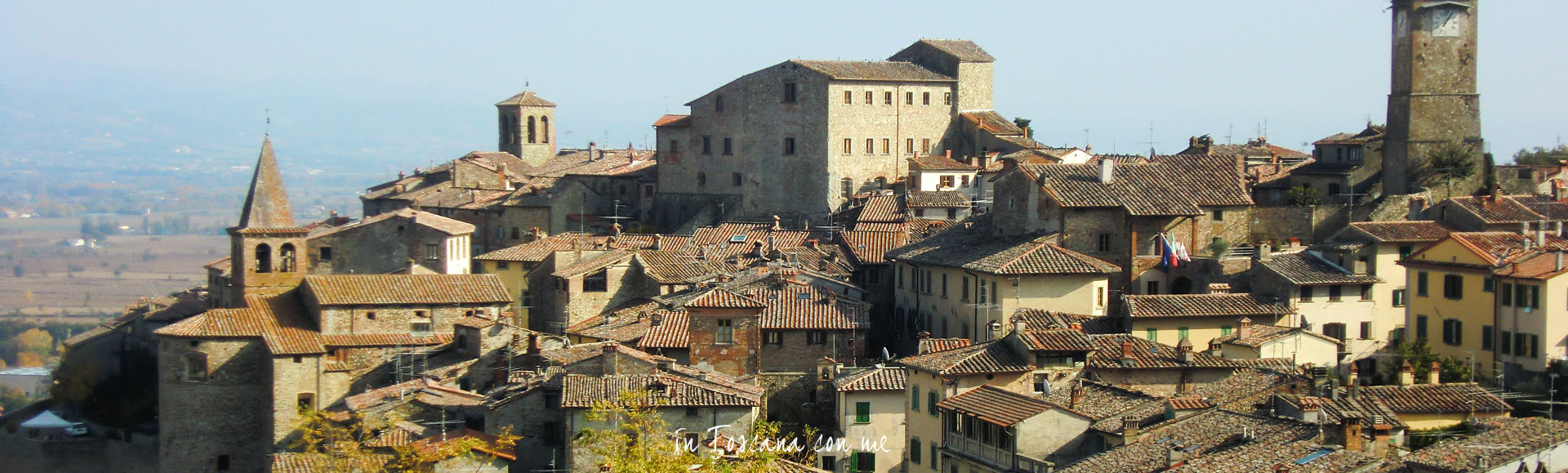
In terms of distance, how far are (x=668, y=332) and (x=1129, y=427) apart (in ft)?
54.1

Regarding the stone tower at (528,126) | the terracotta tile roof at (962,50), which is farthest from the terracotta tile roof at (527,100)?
the terracotta tile roof at (962,50)

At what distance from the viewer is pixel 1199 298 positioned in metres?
44.7

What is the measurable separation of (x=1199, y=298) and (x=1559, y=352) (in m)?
7.91

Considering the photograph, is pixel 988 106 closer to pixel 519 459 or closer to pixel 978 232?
pixel 978 232

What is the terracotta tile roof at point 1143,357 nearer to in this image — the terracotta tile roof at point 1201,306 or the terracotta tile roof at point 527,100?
the terracotta tile roof at point 1201,306

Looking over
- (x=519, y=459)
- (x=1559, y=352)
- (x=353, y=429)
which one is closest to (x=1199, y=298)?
(x=1559, y=352)

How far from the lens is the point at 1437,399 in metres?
34.4

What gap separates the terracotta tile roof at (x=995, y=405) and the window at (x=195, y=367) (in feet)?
66.8

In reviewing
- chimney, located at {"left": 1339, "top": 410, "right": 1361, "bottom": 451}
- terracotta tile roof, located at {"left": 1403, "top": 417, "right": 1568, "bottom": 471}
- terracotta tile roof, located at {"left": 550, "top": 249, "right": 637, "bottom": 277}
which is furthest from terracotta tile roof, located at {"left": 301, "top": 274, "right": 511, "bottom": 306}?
terracotta tile roof, located at {"left": 1403, "top": 417, "right": 1568, "bottom": 471}

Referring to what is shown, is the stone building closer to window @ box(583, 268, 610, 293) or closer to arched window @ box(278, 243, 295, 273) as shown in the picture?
window @ box(583, 268, 610, 293)

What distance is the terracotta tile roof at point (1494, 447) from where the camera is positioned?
26667mm

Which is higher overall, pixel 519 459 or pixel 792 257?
pixel 792 257

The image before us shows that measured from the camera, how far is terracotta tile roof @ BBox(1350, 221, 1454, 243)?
47.2 metres

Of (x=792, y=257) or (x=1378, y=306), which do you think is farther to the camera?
(x=792, y=257)
